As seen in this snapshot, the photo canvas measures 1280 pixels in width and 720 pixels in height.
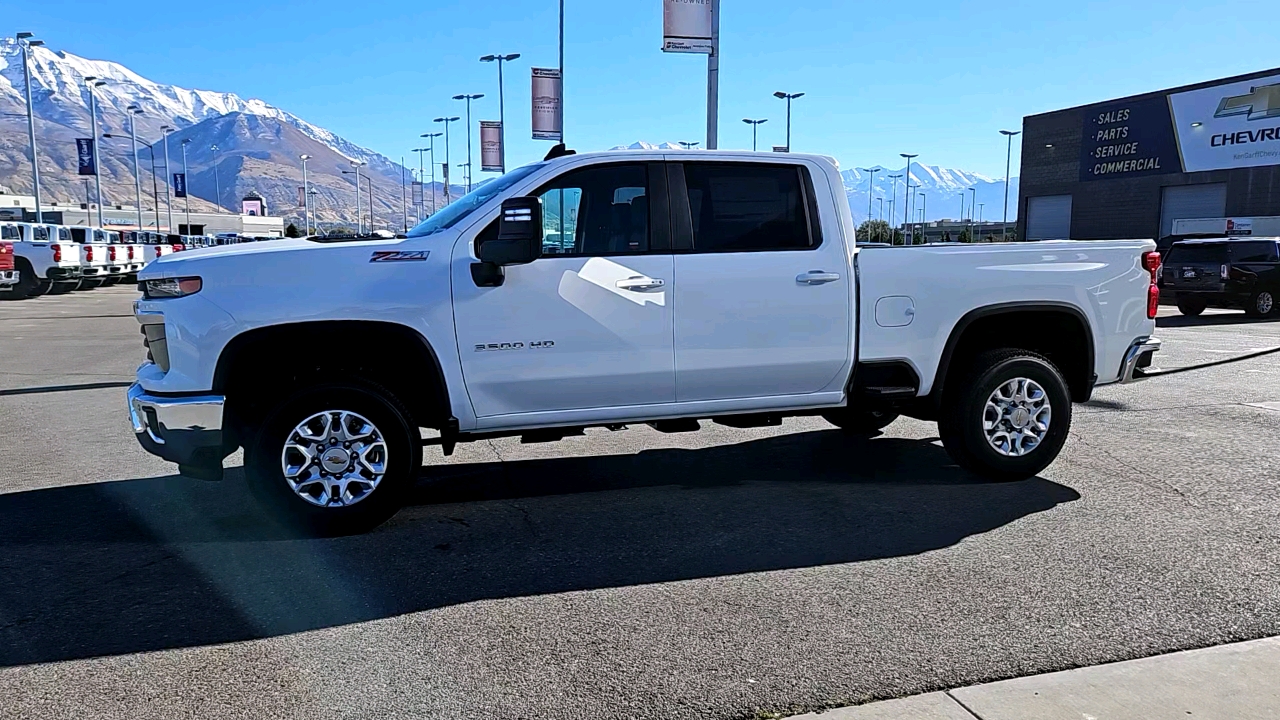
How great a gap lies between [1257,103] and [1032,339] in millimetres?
44150

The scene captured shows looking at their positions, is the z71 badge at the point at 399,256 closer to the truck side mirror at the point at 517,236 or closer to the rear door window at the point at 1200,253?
the truck side mirror at the point at 517,236

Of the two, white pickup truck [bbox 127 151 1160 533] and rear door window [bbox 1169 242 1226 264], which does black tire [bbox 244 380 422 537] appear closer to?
white pickup truck [bbox 127 151 1160 533]

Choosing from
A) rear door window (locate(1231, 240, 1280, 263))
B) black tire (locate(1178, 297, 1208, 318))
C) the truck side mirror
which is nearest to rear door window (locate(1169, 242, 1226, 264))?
rear door window (locate(1231, 240, 1280, 263))

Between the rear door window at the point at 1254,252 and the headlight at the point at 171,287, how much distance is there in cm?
1998

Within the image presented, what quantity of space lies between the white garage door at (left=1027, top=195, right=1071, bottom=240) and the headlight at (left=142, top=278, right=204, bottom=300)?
171 ft

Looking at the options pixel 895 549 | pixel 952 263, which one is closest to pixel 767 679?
pixel 895 549

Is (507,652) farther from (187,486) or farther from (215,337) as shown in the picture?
(187,486)

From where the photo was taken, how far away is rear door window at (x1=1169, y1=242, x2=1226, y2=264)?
19.1 m

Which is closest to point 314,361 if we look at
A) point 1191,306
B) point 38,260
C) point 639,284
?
point 639,284

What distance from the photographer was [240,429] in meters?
5.12

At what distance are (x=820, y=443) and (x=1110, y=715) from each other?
4383 millimetres

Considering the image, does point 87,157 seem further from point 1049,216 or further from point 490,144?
point 1049,216

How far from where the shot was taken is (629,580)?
4434 mm

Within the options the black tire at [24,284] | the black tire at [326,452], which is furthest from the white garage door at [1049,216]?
the black tire at [326,452]
